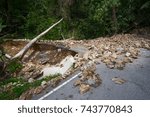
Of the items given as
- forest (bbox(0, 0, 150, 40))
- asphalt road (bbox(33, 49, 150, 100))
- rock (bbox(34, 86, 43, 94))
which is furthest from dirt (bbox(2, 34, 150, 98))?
forest (bbox(0, 0, 150, 40))

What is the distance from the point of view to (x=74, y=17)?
1109 inches

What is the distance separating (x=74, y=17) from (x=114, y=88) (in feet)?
64.2

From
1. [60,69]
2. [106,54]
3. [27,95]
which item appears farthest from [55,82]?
[106,54]

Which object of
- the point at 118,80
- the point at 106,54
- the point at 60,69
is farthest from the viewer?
the point at 106,54

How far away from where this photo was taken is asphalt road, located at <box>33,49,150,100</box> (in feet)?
28.3

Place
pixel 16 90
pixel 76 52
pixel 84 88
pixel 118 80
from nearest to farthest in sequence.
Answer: pixel 84 88 < pixel 118 80 < pixel 16 90 < pixel 76 52

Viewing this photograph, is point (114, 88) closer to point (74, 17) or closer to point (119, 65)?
point (119, 65)

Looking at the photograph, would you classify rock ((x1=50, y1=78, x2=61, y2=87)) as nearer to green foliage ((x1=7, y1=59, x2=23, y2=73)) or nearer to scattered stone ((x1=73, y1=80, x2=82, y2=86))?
scattered stone ((x1=73, y1=80, x2=82, y2=86))

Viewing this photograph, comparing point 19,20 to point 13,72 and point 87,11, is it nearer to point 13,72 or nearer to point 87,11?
point 87,11

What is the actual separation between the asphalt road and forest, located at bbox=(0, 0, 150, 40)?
10751 millimetres

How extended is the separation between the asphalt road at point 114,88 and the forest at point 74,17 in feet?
35.3

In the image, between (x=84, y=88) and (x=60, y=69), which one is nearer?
(x=84, y=88)

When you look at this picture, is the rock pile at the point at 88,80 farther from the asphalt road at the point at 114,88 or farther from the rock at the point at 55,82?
the rock at the point at 55,82

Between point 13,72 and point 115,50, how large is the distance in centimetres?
455
